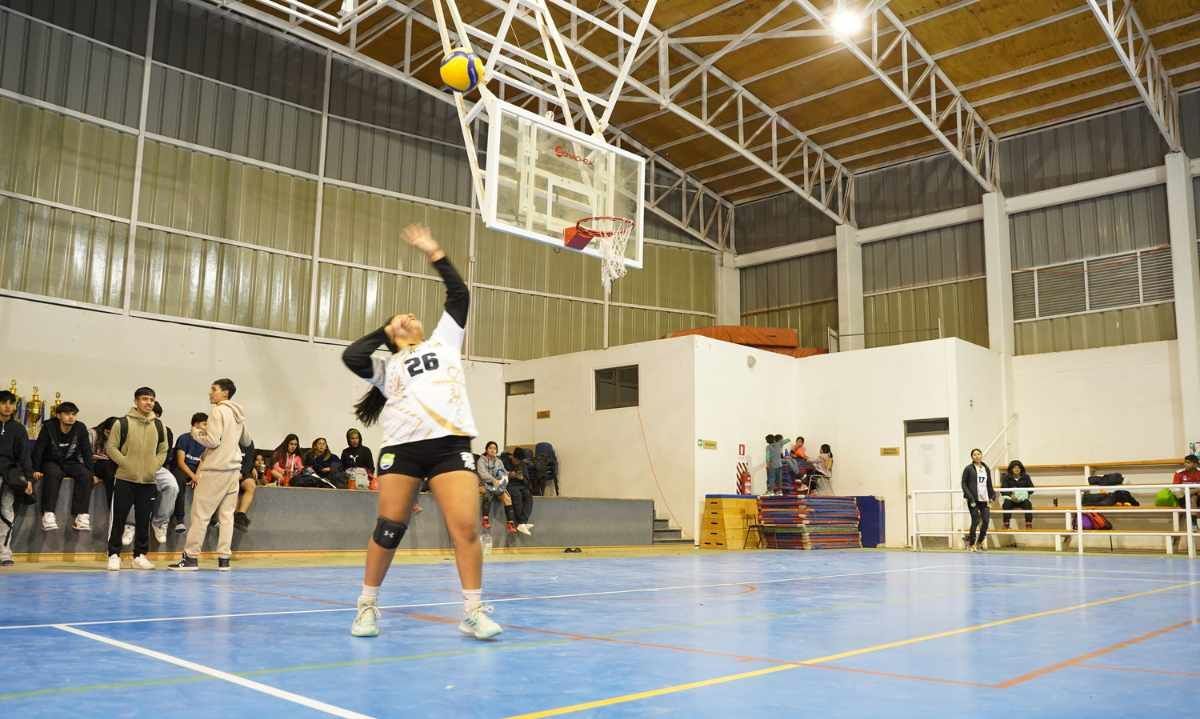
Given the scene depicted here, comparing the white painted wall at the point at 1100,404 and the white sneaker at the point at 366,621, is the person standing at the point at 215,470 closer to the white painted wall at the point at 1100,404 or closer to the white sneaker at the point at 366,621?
the white sneaker at the point at 366,621

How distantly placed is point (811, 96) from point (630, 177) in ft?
29.4

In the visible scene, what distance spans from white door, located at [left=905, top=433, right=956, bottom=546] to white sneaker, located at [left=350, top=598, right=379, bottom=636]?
15.6 metres

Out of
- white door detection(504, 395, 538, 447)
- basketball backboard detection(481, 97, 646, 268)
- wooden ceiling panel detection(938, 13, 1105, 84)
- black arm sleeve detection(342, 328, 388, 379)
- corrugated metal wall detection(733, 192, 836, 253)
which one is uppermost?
wooden ceiling panel detection(938, 13, 1105, 84)

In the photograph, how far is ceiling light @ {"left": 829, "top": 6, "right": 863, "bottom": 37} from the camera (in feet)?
51.6

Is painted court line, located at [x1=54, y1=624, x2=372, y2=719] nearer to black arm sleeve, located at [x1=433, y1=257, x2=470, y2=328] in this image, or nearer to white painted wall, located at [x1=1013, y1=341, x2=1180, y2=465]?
black arm sleeve, located at [x1=433, y1=257, x2=470, y2=328]

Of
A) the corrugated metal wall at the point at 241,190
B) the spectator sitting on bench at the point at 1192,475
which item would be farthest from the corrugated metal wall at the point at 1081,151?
the corrugated metal wall at the point at 241,190

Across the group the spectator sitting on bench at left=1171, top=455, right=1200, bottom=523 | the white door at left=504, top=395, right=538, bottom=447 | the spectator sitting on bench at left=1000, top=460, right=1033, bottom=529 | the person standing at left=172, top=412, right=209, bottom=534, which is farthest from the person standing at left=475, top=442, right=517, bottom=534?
the spectator sitting on bench at left=1171, top=455, right=1200, bottom=523

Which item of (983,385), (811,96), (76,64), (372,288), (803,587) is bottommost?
(803,587)

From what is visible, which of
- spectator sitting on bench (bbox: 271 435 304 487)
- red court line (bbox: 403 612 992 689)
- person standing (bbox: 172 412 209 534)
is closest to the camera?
red court line (bbox: 403 612 992 689)

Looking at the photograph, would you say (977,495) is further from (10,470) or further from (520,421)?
(10,470)

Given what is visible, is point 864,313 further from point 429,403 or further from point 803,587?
point 429,403

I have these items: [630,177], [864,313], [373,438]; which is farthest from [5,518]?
[864,313]

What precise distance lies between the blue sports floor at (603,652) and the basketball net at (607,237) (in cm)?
625

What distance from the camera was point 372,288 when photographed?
68.1 feet
